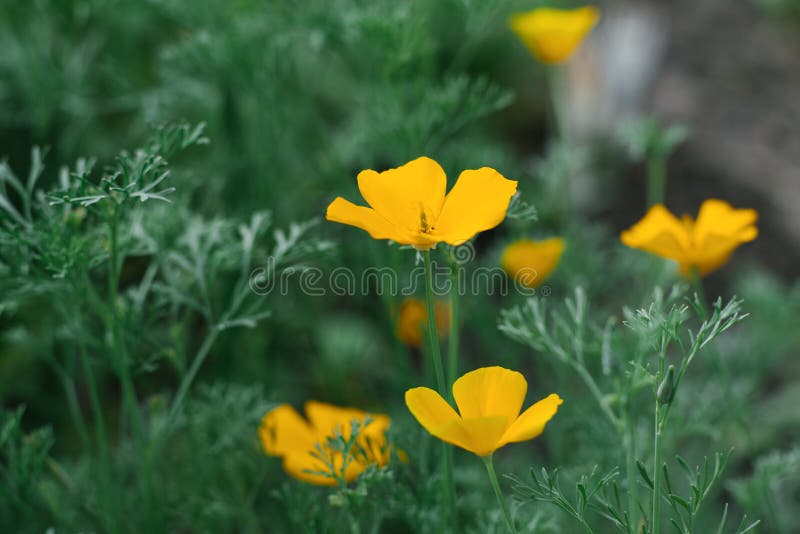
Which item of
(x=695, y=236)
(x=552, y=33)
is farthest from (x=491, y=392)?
(x=552, y=33)

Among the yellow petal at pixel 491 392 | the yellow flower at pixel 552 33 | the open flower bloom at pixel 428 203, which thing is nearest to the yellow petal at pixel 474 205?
the open flower bloom at pixel 428 203

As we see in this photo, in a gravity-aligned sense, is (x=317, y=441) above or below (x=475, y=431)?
below

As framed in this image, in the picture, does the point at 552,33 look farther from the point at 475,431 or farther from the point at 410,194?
the point at 475,431

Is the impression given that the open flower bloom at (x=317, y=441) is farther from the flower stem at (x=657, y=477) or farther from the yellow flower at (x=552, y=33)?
the yellow flower at (x=552, y=33)

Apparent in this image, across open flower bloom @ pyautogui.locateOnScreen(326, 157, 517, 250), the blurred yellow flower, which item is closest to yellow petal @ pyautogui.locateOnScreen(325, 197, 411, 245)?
open flower bloom @ pyautogui.locateOnScreen(326, 157, 517, 250)

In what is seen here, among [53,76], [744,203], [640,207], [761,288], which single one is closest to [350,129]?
[53,76]

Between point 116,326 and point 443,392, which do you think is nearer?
point 443,392

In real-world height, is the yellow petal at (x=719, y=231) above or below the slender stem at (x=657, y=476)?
above
